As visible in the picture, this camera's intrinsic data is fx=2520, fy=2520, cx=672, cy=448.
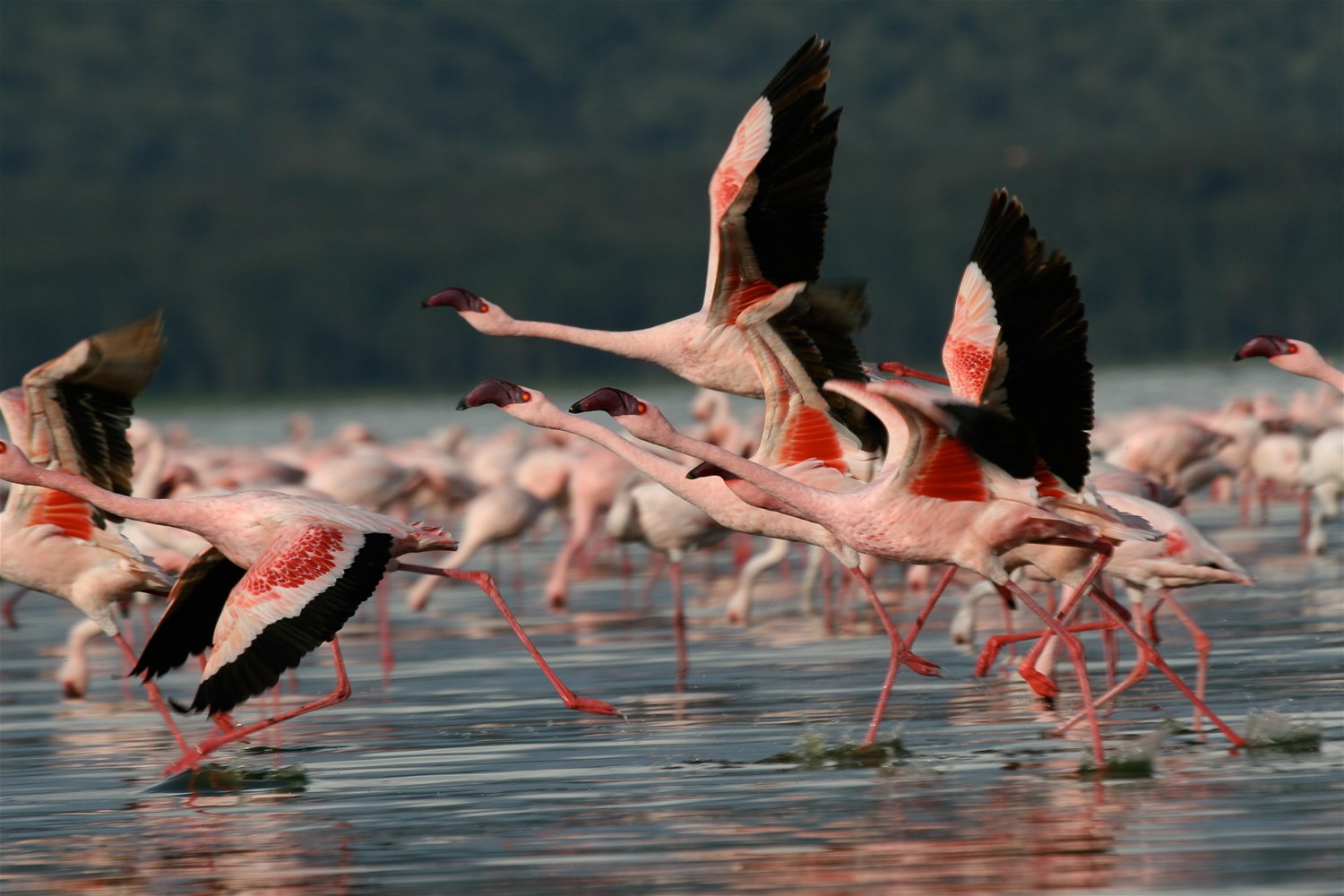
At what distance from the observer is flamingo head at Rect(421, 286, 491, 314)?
11.4m

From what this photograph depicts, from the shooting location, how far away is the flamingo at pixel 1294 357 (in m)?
10.7

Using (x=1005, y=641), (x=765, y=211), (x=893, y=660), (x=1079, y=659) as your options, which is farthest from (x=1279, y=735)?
(x=765, y=211)

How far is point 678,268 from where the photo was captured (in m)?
84.4

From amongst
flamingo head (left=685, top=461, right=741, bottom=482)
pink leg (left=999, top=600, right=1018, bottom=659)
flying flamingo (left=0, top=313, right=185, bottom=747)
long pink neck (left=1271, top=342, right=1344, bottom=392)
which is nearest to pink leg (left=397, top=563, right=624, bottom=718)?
flamingo head (left=685, top=461, right=741, bottom=482)

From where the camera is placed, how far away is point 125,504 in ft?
34.4

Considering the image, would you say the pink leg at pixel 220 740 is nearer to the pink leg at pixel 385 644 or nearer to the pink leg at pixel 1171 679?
the pink leg at pixel 385 644

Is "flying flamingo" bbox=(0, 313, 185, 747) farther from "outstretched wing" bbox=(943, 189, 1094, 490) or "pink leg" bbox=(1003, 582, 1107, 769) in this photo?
"outstretched wing" bbox=(943, 189, 1094, 490)

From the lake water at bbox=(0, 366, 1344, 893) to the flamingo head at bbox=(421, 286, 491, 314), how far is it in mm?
1882

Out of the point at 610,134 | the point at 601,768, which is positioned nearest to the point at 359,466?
the point at 601,768

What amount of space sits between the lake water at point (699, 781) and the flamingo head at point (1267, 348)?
4.74 ft

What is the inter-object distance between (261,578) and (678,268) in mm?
75222

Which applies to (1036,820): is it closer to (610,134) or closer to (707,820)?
(707,820)

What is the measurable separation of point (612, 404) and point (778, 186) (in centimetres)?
160

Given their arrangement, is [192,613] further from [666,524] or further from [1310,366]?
[666,524]
